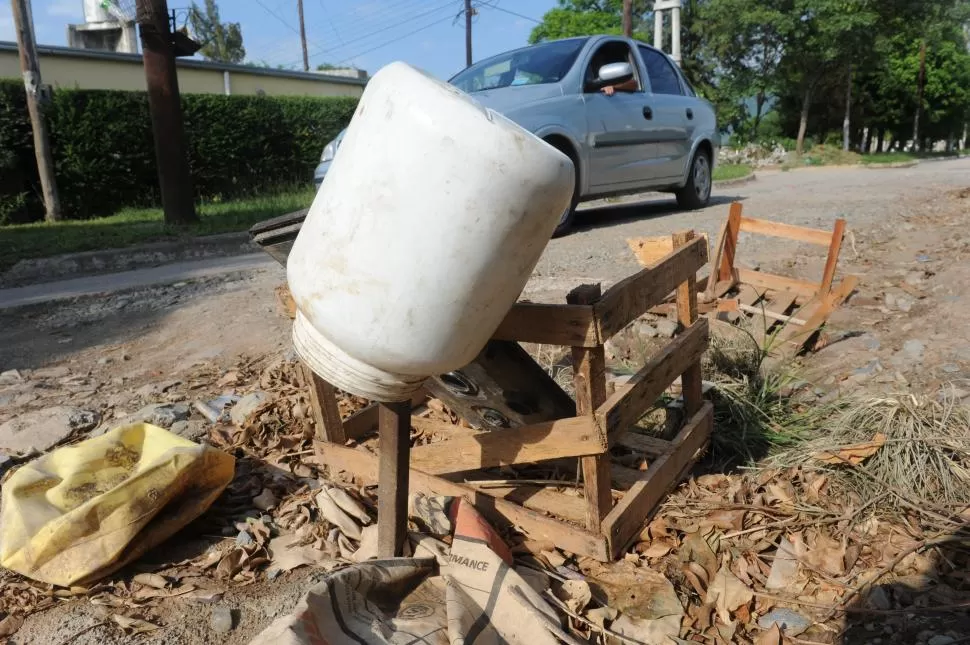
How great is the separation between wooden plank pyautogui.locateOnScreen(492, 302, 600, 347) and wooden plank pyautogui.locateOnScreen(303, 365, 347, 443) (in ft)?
3.29

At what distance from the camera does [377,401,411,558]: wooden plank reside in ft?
7.32

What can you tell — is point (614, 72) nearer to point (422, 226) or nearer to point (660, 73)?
point (660, 73)

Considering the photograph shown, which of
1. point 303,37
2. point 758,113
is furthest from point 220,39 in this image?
point 758,113

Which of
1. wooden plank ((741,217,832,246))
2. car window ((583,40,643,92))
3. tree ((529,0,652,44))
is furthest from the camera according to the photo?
tree ((529,0,652,44))

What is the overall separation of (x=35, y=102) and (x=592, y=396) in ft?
43.5

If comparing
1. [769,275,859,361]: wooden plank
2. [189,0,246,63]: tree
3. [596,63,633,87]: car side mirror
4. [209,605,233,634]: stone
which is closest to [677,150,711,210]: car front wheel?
[596,63,633,87]: car side mirror

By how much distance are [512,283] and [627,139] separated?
21.1 ft

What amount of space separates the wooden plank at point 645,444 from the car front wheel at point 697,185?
702cm

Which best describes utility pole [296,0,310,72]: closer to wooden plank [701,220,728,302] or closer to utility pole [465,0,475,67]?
utility pole [465,0,475,67]

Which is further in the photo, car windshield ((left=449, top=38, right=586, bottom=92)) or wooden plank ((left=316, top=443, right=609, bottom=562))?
car windshield ((left=449, top=38, right=586, bottom=92))

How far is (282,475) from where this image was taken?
9.91 ft

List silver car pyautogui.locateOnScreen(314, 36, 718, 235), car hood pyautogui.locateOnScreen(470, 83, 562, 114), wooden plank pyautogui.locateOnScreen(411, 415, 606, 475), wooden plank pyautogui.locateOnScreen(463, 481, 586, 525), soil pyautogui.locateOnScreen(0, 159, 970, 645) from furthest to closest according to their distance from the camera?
silver car pyautogui.locateOnScreen(314, 36, 718, 235) < car hood pyautogui.locateOnScreen(470, 83, 562, 114) < wooden plank pyautogui.locateOnScreen(463, 481, 586, 525) < wooden plank pyautogui.locateOnScreen(411, 415, 606, 475) < soil pyautogui.locateOnScreen(0, 159, 970, 645)

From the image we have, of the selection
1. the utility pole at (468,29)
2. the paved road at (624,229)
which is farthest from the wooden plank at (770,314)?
the utility pole at (468,29)

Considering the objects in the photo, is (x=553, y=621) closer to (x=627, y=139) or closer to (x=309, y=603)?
(x=309, y=603)
